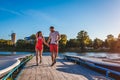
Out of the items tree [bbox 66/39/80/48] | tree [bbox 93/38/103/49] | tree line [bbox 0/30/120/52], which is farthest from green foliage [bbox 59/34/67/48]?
tree [bbox 93/38/103/49]

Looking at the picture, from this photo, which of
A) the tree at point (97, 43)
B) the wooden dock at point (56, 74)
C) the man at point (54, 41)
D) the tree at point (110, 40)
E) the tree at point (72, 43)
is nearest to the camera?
the wooden dock at point (56, 74)

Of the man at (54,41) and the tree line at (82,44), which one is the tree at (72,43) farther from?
the man at (54,41)

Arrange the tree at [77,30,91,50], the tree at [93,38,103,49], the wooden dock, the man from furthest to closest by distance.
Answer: the tree at [93,38,103,49] < the tree at [77,30,91,50] < the man < the wooden dock

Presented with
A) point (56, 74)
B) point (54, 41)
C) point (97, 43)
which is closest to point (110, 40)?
point (97, 43)

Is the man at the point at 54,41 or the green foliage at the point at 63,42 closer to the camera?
the man at the point at 54,41

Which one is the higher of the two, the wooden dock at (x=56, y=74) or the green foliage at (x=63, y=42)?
the green foliage at (x=63, y=42)

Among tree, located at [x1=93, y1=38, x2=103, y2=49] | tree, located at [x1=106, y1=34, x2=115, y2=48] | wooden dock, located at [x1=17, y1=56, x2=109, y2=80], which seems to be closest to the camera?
wooden dock, located at [x1=17, y1=56, x2=109, y2=80]

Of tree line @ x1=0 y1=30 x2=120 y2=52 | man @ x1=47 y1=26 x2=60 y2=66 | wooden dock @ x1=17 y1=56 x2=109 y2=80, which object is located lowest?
wooden dock @ x1=17 y1=56 x2=109 y2=80

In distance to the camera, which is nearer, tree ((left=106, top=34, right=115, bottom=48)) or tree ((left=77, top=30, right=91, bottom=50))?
tree ((left=77, top=30, right=91, bottom=50))

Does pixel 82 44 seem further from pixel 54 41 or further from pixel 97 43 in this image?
pixel 54 41

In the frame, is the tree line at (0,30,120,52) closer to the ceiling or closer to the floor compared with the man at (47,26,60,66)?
closer to the ceiling

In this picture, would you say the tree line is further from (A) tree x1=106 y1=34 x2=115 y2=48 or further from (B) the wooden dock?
(B) the wooden dock

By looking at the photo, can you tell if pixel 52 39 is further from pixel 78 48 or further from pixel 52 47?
pixel 78 48

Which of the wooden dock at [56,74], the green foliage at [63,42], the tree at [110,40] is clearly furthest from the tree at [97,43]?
the wooden dock at [56,74]
